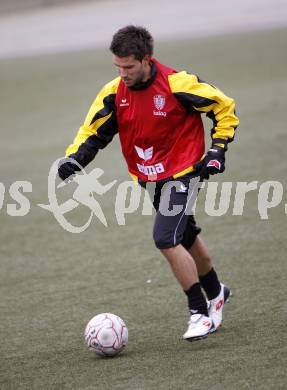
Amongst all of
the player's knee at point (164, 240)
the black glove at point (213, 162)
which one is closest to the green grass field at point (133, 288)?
the player's knee at point (164, 240)

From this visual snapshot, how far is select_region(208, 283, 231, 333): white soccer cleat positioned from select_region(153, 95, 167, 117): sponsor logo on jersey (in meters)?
1.27

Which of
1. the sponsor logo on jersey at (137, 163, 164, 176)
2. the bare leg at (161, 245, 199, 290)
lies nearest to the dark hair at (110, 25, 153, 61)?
the sponsor logo on jersey at (137, 163, 164, 176)

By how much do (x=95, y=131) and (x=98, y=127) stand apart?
3 cm

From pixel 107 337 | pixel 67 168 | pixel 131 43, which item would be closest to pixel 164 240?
pixel 107 337

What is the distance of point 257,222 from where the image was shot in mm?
8656

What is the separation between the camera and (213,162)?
564 centimetres

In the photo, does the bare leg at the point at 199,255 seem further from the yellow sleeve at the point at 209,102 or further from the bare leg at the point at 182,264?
the yellow sleeve at the point at 209,102

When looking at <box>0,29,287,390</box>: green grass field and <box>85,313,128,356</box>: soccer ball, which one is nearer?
<box>0,29,287,390</box>: green grass field

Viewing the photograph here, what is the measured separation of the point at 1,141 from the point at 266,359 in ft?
34.0

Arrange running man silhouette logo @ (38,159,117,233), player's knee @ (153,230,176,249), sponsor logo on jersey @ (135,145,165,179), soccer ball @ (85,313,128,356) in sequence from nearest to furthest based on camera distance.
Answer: soccer ball @ (85,313,128,356)
player's knee @ (153,230,176,249)
sponsor logo on jersey @ (135,145,165,179)
running man silhouette logo @ (38,159,117,233)

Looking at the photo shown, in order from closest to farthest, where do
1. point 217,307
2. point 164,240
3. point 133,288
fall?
point 164,240
point 217,307
point 133,288

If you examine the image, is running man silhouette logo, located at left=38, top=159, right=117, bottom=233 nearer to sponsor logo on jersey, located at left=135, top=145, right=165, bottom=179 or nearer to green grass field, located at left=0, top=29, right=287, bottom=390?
green grass field, located at left=0, top=29, right=287, bottom=390

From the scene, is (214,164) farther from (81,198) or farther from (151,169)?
(81,198)

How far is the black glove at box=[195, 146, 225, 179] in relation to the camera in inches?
222
